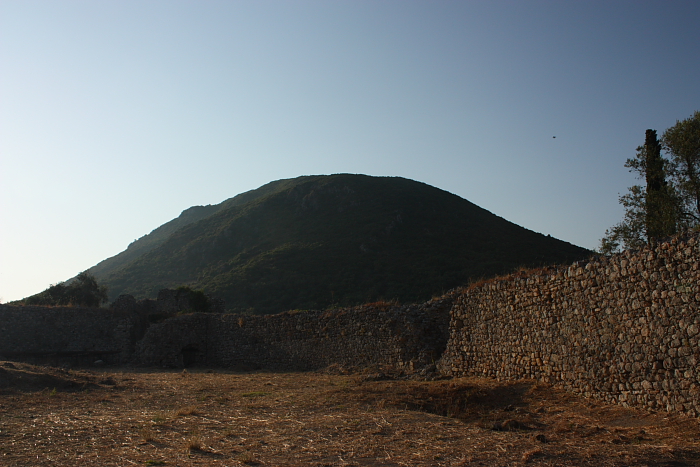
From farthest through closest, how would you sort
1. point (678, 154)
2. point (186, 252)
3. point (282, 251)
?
point (186, 252) < point (282, 251) < point (678, 154)

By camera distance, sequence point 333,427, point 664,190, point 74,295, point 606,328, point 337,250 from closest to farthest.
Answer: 1. point 333,427
2. point 606,328
3. point 664,190
4. point 74,295
5. point 337,250

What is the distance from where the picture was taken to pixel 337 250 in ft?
158

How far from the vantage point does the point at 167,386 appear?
13625 millimetres

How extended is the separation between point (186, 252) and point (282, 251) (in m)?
13.3

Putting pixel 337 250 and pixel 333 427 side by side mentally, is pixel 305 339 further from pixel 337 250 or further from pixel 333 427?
pixel 337 250

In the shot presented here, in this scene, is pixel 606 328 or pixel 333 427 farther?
pixel 606 328

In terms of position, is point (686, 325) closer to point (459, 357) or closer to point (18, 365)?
point (459, 357)

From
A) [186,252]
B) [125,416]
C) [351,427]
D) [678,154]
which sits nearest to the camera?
[351,427]

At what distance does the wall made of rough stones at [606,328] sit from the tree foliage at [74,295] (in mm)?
25630

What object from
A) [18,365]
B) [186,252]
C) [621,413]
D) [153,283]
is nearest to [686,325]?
[621,413]

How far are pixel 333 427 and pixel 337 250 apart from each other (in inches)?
1591

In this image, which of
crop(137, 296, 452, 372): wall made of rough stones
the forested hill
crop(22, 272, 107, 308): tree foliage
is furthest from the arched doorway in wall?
the forested hill

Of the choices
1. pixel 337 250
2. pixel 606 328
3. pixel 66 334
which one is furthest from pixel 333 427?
pixel 337 250

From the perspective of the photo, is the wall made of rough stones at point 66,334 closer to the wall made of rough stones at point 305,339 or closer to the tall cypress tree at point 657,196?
the wall made of rough stones at point 305,339
